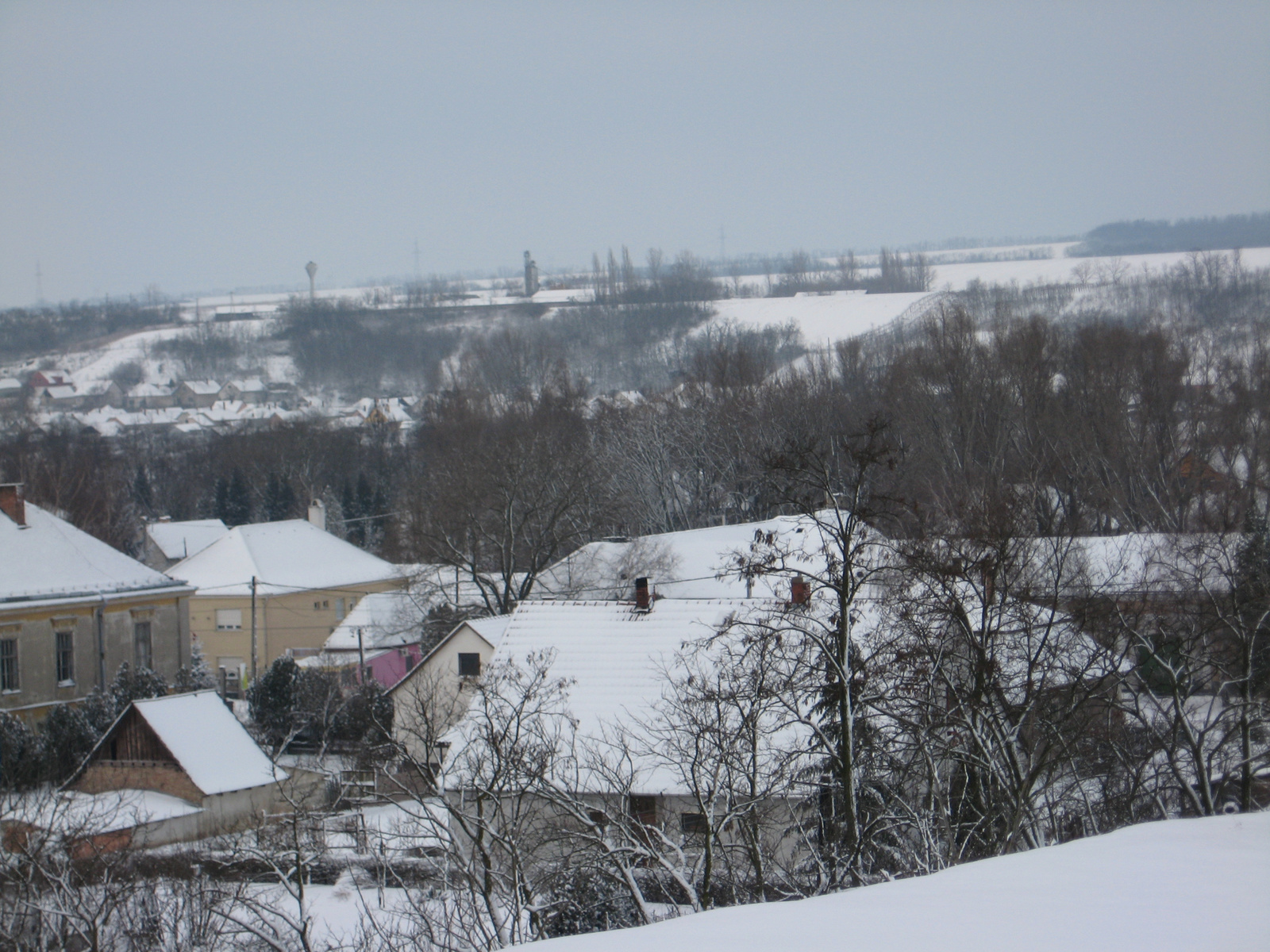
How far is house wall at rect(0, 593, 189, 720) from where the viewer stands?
30562 millimetres

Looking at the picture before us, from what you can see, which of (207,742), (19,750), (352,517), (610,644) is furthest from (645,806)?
(352,517)

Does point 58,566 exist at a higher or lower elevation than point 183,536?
higher

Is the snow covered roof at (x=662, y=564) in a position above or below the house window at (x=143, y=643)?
above

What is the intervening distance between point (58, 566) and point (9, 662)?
307cm

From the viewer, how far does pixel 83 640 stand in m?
32.0

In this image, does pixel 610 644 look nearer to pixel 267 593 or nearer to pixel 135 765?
pixel 135 765

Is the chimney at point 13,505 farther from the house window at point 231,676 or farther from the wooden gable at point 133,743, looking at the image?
the wooden gable at point 133,743

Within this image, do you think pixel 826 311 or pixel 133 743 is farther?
pixel 826 311

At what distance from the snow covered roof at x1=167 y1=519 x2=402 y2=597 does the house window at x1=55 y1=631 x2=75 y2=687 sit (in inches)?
505

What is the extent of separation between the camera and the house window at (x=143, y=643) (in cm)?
3347

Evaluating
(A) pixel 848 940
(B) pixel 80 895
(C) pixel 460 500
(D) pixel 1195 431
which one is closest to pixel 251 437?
(C) pixel 460 500

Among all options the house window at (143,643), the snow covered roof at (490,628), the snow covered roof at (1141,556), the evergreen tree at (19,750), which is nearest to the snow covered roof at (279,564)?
the house window at (143,643)

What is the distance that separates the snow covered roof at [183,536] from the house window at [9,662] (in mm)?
27957

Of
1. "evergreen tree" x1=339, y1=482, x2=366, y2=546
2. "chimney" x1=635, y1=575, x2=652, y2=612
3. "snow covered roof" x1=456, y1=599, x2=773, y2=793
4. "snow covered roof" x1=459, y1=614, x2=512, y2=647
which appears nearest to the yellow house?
"snow covered roof" x1=459, y1=614, x2=512, y2=647
